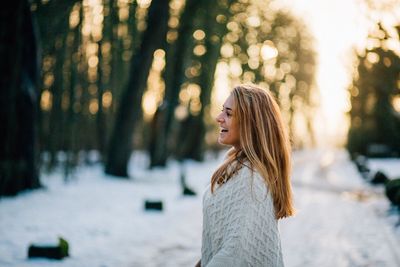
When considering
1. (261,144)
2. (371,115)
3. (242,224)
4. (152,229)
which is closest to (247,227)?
(242,224)

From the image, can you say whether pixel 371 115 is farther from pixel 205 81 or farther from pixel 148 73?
pixel 148 73

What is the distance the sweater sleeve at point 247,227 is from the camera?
2281 mm

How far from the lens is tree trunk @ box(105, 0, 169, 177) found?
64.4 ft

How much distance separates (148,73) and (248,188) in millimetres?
17963

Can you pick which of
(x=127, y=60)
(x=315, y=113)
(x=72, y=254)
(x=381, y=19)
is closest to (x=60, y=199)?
(x=72, y=254)

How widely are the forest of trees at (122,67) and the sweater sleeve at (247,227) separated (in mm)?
2458

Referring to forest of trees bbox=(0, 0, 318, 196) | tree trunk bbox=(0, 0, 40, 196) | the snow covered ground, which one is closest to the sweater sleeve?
forest of trees bbox=(0, 0, 318, 196)

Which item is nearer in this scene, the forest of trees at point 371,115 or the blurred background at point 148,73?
the blurred background at point 148,73

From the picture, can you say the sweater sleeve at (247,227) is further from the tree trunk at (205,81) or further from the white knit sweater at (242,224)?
the tree trunk at (205,81)

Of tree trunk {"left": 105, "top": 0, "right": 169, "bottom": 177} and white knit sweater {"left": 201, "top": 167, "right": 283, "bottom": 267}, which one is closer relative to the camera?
white knit sweater {"left": 201, "top": 167, "right": 283, "bottom": 267}

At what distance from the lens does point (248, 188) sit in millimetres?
2346

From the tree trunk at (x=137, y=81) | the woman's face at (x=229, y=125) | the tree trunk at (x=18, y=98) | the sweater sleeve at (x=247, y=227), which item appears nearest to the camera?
the sweater sleeve at (x=247, y=227)

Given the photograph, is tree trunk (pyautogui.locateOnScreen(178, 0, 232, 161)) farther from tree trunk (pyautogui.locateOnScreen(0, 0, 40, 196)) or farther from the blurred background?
tree trunk (pyautogui.locateOnScreen(0, 0, 40, 196))

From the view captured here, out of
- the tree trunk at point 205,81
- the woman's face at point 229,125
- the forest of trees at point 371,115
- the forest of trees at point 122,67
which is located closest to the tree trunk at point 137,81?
the forest of trees at point 122,67
